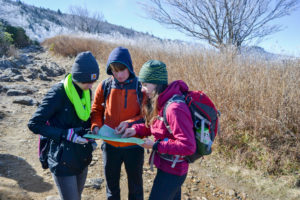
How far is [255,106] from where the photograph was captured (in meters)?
3.18

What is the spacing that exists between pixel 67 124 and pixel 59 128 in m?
0.07

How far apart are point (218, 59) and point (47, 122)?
11.4ft

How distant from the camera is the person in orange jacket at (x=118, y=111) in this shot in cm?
168

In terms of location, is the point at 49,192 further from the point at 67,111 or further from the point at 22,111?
the point at 22,111

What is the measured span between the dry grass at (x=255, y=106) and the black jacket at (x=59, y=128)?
233 cm

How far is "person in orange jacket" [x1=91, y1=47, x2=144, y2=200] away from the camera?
1678 mm

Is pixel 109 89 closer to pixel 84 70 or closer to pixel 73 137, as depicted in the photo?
pixel 84 70

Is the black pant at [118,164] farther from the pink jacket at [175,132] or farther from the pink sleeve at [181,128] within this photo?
the pink sleeve at [181,128]

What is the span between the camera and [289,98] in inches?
115

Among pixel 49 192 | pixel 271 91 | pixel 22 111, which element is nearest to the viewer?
pixel 49 192

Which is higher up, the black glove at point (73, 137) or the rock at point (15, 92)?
the black glove at point (73, 137)

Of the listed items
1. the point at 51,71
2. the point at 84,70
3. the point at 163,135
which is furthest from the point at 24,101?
the point at 163,135

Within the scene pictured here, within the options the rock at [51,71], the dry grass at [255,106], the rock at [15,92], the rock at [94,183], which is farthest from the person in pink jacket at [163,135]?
the rock at [51,71]

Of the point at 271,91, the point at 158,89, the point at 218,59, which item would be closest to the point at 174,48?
the point at 218,59
